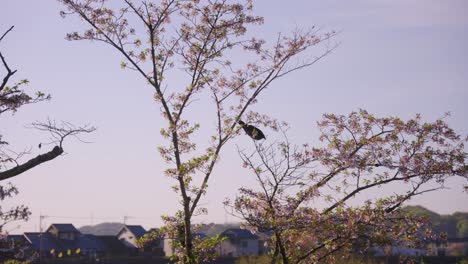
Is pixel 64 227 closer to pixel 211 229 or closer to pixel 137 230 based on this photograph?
pixel 137 230

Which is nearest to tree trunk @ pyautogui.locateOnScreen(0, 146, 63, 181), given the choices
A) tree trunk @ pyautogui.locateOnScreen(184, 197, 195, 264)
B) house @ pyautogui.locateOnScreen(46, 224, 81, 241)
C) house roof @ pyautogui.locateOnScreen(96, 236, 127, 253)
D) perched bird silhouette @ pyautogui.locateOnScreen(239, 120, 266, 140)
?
tree trunk @ pyautogui.locateOnScreen(184, 197, 195, 264)

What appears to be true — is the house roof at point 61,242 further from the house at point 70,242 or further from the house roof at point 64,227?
the house roof at point 64,227

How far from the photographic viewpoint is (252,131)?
12.2 m

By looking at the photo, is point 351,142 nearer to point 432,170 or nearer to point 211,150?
point 432,170

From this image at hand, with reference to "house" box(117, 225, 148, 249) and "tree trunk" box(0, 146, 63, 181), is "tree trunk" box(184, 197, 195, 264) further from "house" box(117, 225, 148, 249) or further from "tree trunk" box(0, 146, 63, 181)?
"house" box(117, 225, 148, 249)

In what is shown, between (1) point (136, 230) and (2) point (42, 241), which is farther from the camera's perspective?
(1) point (136, 230)

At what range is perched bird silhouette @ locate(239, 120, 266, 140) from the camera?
12023mm

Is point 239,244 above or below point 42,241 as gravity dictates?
below

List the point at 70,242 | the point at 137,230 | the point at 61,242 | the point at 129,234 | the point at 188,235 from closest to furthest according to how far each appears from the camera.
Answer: the point at 188,235 → the point at 61,242 → the point at 70,242 → the point at 129,234 → the point at 137,230

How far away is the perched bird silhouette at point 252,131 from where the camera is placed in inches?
473

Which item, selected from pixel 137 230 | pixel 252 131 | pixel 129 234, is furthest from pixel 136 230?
pixel 252 131

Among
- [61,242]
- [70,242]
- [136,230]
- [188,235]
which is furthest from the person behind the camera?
[136,230]

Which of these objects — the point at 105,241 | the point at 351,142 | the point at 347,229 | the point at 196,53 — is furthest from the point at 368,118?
the point at 105,241

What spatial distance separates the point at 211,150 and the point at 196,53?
2.12m
